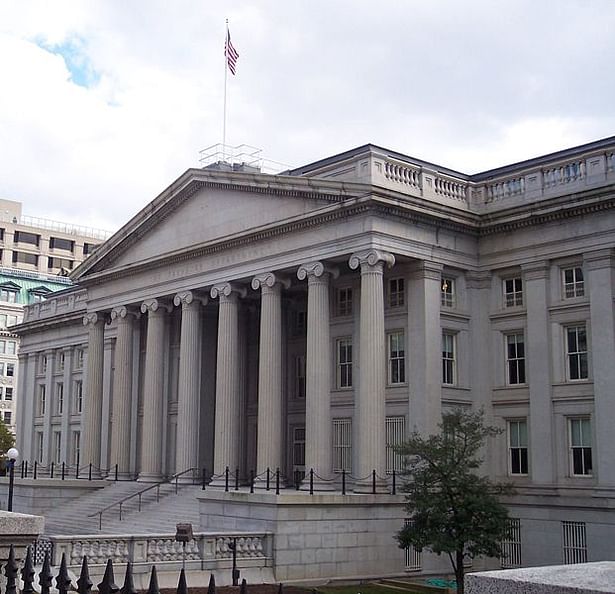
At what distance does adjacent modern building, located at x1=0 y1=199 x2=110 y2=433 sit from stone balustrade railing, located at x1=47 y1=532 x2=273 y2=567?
74729mm

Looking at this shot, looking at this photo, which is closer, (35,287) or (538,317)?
(538,317)

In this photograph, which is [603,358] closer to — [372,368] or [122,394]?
[372,368]

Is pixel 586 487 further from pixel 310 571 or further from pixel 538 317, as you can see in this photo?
pixel 310 571

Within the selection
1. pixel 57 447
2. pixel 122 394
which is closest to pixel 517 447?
pixel 122 394

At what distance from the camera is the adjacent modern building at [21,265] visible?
102 meters

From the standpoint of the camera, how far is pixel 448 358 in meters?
37.1

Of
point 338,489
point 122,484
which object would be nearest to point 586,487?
point 338,489

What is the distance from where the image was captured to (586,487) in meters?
33.4

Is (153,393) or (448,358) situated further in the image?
(153,393)

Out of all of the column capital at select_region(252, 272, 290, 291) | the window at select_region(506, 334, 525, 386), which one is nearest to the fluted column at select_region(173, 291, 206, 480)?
the column capital at select_region(252, 272, 290, 291)

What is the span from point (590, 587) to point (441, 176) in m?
33.8

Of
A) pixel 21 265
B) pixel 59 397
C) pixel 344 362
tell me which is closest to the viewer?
pixel 344 362

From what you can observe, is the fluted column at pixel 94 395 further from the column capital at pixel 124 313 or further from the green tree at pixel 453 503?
the green tree at pixel 453 503

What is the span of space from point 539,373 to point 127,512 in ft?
60.0
